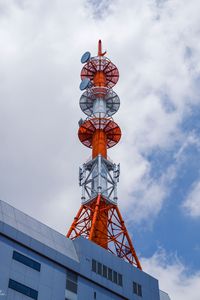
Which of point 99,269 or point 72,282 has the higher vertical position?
point 99,269

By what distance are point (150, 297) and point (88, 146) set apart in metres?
36.2

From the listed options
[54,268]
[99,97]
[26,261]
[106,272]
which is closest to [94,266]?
[106,272]

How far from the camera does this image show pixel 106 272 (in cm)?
6625

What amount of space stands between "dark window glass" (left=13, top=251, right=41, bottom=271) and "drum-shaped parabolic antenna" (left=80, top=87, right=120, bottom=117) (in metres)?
47.4

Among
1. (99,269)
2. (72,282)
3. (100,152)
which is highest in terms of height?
(100,152)

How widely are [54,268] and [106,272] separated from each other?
9325 mm

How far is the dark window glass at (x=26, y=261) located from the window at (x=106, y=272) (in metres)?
9.80

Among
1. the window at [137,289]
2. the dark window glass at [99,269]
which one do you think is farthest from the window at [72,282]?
the window at [137,289]

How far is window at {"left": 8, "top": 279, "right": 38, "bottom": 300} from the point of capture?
53.9m

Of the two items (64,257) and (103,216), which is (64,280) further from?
(103,216)

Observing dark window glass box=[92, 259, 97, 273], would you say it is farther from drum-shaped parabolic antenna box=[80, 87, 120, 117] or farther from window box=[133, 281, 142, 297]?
drum-shaped parabolic antenna box=[80, 87, 120, 117]

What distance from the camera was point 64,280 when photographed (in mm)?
60125

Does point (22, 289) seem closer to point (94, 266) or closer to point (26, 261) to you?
point (26, 261)

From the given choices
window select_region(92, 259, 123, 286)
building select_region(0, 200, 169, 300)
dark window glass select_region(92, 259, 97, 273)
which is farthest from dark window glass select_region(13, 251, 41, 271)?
window select_region(92, 259, 123, 286)
